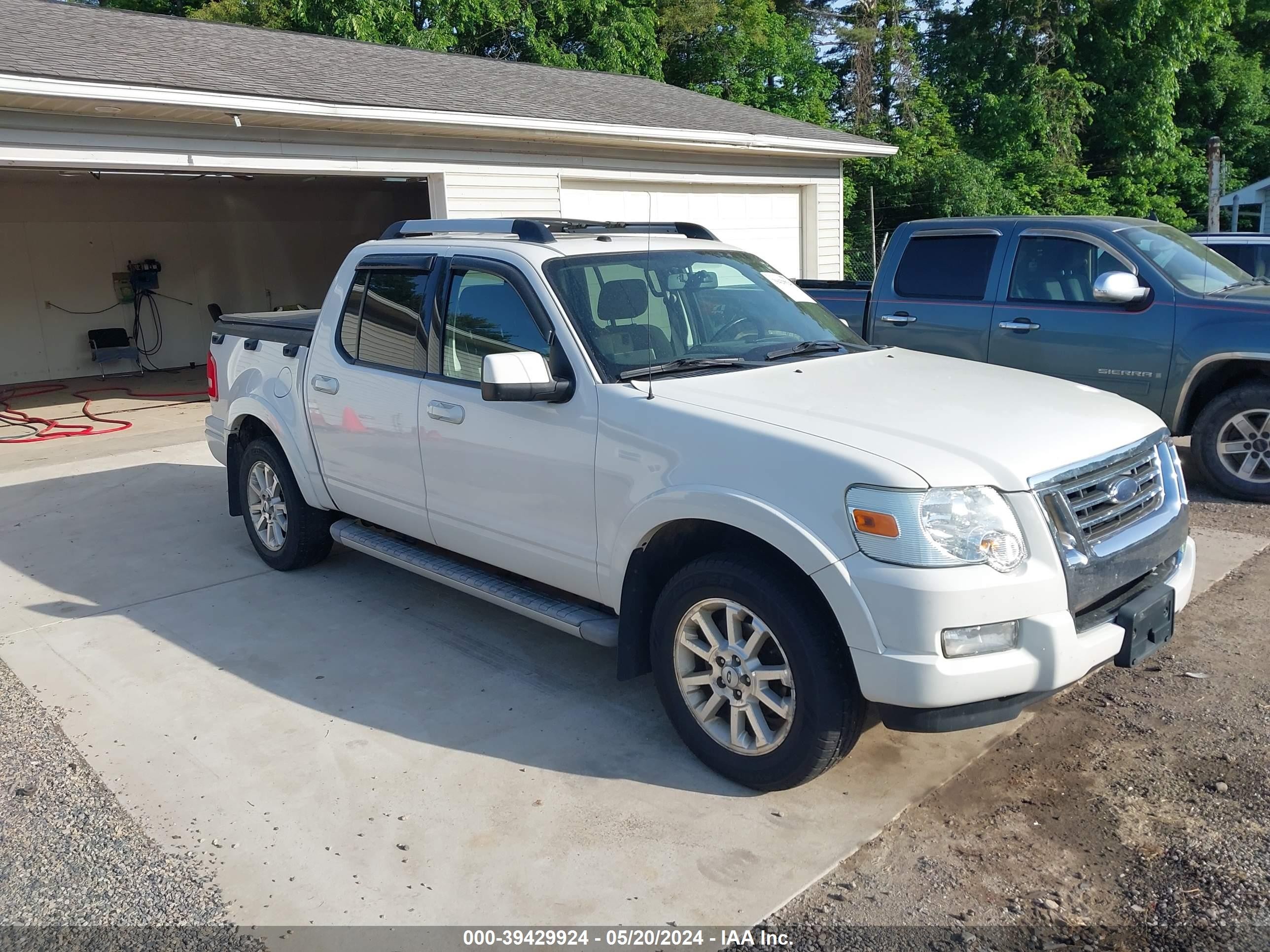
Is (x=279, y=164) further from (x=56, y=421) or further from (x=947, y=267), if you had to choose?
(x=947, y=267)

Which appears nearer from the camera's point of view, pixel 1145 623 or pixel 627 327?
pixel 1145 623

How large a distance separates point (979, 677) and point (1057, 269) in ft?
17.9

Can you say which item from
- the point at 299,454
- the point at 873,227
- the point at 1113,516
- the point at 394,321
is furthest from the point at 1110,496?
the point at 873,227

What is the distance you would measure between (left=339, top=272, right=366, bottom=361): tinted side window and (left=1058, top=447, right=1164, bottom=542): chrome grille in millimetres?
3594

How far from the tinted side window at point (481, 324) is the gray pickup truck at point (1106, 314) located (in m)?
4.44

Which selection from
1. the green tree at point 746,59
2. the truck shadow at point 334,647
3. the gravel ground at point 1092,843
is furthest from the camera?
the green tree at point 746,59

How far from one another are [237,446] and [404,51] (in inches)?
426

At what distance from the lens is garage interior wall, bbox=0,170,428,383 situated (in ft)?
52.1

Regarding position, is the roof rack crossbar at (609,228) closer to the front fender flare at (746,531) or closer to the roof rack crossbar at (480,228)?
the roof rack crossbar at (480,228)

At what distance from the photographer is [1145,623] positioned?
357cm

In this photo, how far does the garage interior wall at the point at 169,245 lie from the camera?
15883 millimetres

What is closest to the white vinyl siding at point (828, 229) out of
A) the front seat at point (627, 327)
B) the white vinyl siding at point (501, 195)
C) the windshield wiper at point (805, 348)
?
the white vinyl siding at point (501, 195)

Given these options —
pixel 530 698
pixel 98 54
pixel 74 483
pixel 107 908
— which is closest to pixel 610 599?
pixel 530 698

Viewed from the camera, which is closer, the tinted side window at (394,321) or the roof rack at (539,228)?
the roof rack at (539,228)
